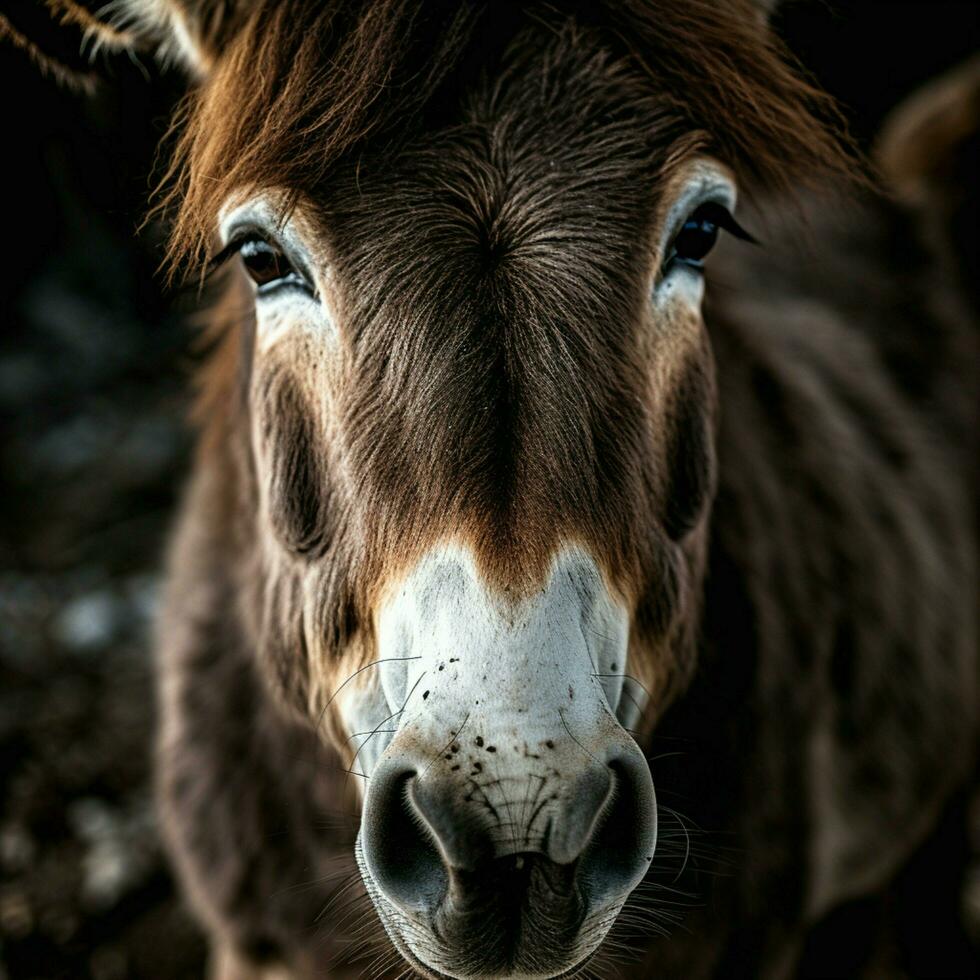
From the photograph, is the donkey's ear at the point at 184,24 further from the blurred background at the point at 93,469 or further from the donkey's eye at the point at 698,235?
the donkey's eye at the point at 698,235

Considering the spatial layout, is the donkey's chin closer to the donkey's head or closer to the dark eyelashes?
the donkey's head

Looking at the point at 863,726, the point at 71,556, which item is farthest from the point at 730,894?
the point at 71,556

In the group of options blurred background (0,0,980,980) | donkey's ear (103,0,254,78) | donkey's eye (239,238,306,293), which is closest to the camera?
donkey's eye (239,238,306,293)

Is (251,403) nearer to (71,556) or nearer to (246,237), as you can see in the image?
(246,237)

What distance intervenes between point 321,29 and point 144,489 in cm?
436

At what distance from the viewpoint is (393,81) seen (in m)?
1.70

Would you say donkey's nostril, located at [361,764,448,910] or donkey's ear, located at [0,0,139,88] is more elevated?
donkey's ear, located at [0,0,139,88]

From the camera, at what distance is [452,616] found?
140 centimetres

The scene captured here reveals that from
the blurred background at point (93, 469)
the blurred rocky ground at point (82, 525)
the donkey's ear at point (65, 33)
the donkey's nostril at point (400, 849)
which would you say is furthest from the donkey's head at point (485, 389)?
the blurred rocky ground at point (82, 525)

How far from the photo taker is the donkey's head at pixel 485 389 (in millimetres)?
1359

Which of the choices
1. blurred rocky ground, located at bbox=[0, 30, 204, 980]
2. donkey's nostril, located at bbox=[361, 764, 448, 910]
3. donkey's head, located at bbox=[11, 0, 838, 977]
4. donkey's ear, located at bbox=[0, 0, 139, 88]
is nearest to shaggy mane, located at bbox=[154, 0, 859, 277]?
donkey's head, located at bbox=[11, 0, 838, 977]

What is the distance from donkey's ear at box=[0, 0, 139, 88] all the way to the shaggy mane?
0.22 m

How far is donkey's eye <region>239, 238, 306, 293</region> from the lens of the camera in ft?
5.98

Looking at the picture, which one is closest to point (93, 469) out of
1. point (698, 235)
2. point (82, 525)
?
point (82, 525)
